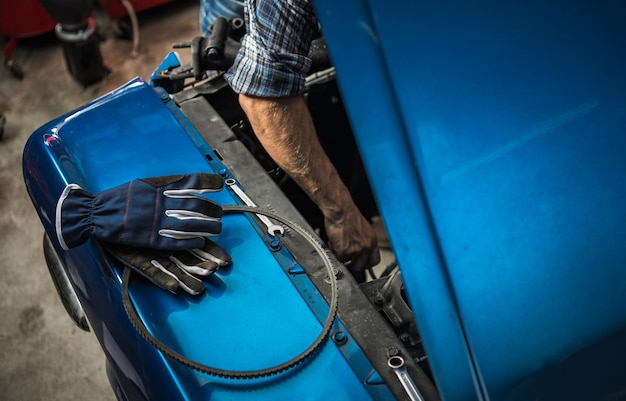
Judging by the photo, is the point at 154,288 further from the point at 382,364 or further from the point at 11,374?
the point at 11,374

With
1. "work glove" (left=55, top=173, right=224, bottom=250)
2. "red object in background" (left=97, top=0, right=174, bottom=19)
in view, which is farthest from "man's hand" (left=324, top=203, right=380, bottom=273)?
"red object in background" (left=97, top=0, right=174, bottom=19)

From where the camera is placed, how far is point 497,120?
2.93 ft

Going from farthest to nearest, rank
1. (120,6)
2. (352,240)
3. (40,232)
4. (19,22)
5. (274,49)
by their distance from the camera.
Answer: (120,6), (19,22), (40,232), (352,240), (274,49)

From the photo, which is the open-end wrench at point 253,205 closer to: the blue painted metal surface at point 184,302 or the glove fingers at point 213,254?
the blue painted metal surface at point 184,302

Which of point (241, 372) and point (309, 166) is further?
point (309, 166)

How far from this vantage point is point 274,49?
63.0 inches

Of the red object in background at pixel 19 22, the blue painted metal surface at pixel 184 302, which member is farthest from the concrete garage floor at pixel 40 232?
the blue painted metal surface at pixel 184 302

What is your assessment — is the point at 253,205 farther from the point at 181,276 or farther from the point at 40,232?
the point at 40,232

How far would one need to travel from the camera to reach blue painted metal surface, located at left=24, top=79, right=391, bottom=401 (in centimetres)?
113

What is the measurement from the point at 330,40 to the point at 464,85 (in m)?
0.20

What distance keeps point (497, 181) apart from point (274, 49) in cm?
87

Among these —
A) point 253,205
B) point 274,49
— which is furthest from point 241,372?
point 274,49

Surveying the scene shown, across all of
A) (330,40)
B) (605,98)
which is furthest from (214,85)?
(605,98)

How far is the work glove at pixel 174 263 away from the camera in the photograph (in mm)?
1235
